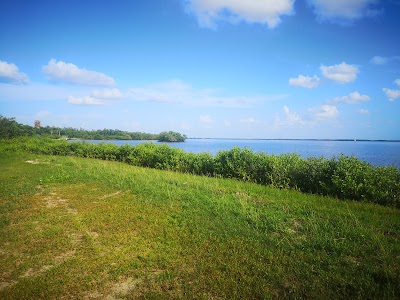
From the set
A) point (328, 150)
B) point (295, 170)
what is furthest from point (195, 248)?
point (328, 150)

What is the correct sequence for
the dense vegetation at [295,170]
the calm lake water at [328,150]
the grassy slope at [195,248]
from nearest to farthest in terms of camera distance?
the grassy slope at [195,248]
the dense vegetation at [295,170]
the calm lake water at [328,150]

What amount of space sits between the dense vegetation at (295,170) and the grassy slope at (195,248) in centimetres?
139

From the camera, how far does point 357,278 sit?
4.37 meters

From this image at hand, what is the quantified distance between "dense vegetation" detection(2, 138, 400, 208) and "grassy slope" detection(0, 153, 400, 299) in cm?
139

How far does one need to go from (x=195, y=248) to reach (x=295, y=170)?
9.32 m

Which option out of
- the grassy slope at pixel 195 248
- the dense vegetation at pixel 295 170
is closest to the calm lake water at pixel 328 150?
the dense vegetation at pixel 295 170

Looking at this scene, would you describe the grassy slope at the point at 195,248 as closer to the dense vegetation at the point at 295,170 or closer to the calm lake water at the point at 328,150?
the dense vegetation at the point at 295,170

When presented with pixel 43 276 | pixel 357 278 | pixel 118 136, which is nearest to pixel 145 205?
pixel 43 276

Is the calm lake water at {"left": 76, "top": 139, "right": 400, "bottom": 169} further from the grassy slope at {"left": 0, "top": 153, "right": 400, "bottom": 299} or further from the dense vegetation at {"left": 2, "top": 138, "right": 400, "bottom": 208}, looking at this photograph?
the grassy slope at {"left": 0, "top": 153, "right": 400, "bottom": 299}

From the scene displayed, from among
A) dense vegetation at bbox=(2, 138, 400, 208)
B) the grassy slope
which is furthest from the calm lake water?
A: the grassy slope

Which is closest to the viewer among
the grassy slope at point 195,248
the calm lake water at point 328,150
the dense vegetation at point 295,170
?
the grassy slope at point 195,248

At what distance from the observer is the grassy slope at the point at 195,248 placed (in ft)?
13.7

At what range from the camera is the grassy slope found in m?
4.17

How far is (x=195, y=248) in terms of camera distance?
5.54 metres
